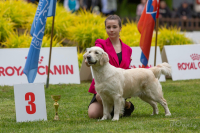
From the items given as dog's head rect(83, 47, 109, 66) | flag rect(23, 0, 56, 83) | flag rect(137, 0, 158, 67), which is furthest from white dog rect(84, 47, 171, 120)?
flag rect(23, 0, 56, 83)

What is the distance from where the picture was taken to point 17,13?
450 inches

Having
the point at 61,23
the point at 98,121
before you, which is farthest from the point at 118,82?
the point at 61,23

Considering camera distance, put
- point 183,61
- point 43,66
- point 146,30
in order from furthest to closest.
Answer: point 183,61 < point 43,66 < point 146,30

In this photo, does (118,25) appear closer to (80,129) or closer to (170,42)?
(80,129)

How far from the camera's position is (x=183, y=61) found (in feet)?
31.6

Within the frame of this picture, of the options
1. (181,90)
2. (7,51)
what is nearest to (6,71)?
(7,51)

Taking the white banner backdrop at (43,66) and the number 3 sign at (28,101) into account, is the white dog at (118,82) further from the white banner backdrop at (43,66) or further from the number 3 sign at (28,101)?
the white banner backdrop at (43,66)

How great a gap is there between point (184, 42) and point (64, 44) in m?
4.12

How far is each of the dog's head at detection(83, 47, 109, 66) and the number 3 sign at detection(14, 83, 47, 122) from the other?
2.81 ft

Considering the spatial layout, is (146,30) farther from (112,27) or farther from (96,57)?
(96,57)

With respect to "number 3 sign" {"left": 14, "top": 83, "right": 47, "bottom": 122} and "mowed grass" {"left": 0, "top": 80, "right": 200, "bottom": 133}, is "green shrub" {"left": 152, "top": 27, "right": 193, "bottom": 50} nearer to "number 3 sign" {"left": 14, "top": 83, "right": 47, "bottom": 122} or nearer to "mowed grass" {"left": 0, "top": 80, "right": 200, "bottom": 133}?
"mowed grass" {"left": 0, "top": 80, "right": 200, "bottom": 133}

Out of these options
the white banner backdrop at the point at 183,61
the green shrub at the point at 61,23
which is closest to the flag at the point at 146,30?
the white banner backdrop at the point at 183,61

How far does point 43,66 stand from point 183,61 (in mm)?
3921

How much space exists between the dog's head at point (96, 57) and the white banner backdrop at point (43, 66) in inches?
167
